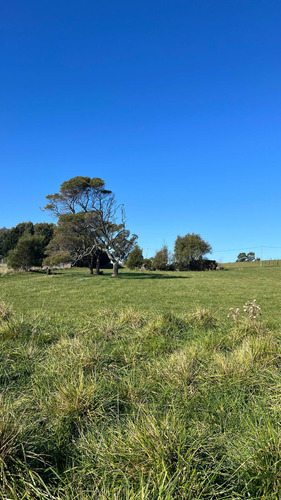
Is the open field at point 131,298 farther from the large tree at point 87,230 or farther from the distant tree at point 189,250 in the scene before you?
the distant tree at point 189,250

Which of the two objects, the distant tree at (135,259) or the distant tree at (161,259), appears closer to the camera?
the distant tree at (135,259)

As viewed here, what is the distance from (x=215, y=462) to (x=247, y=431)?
1.40 feet

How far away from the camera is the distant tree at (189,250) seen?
43.5 m

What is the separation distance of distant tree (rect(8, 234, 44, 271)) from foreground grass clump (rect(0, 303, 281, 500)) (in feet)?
86.1

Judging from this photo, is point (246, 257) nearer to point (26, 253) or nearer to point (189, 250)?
point (189, 250)

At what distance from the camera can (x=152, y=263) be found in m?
42.5

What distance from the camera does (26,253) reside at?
28.6 m

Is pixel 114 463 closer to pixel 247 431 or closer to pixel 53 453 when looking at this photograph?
pixel 53 453

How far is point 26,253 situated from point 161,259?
20519 millimetres

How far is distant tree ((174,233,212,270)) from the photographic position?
43.5 m

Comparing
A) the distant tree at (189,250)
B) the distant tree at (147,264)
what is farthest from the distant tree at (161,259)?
the distant tree at (189,250)

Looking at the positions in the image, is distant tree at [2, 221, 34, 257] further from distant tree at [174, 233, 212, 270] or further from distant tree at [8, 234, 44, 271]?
distant tree at [174, 233, 212, 270]

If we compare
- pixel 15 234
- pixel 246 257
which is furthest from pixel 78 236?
pixel 246 257

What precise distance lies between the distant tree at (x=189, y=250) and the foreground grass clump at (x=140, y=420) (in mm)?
39767
